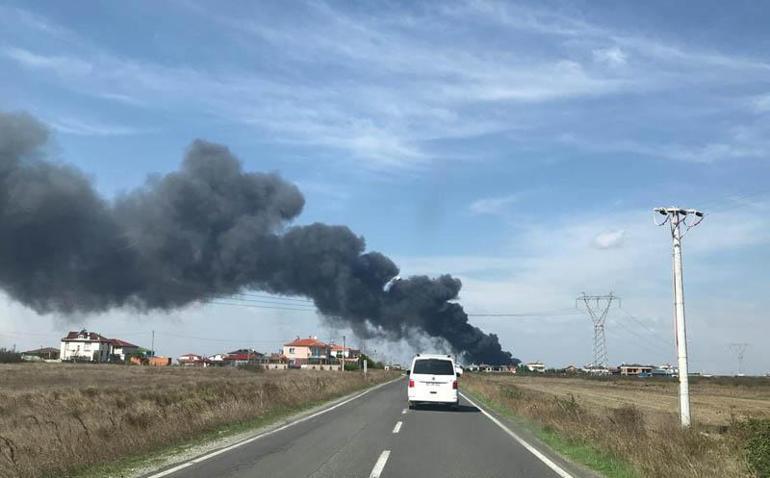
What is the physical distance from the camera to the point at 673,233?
883 inches

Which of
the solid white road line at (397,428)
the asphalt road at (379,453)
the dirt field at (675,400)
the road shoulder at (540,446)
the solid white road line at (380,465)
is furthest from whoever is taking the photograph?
the dirt field at (675,400)

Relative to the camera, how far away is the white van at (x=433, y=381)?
25359 millimetres

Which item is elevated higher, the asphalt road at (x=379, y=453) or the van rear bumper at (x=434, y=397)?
the van rear bumper at (x=434, y=397)

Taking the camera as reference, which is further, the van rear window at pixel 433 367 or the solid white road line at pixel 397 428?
the van rear window at pixel 433 367

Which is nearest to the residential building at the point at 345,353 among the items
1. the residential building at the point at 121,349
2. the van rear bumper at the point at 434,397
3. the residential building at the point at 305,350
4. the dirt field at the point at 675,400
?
the residential building at the point at 305,350

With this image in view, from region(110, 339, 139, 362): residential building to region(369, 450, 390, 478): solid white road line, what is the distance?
14898cm

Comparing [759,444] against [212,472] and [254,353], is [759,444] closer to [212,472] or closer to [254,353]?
[212,472]

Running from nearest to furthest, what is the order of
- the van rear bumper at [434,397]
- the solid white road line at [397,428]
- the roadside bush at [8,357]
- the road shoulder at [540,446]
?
the road shoulder at [540,446]
the solid white road line at [397,428]
the van rear bumper at [434,397]
the roadside bush at [8,357]

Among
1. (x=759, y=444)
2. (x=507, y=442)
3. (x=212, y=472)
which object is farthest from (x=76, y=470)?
(x=759, y=444)

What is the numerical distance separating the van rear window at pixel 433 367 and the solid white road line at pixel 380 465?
12.1 m

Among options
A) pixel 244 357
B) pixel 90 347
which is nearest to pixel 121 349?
pixel 90 347

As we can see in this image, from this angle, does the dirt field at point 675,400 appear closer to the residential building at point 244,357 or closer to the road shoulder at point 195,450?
the road shoulder at point 195,450

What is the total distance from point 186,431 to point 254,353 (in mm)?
170203

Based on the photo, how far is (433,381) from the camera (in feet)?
83.7
